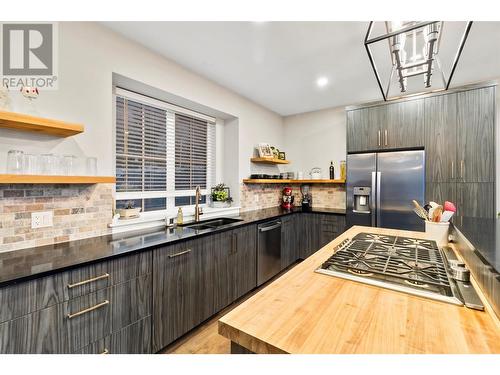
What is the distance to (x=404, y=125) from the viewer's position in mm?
3098

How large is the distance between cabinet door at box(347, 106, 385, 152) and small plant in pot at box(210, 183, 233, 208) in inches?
74.3

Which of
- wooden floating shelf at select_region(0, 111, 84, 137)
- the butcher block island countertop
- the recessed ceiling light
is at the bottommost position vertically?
the butcher block island countertop

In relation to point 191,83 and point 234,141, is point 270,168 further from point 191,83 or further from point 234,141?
point 191,83

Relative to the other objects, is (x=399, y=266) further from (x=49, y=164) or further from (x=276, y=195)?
(x=276, y=195)

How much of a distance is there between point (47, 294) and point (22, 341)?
0.21m

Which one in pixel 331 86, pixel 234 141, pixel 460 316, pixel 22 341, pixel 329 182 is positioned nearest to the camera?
pixel 460 316

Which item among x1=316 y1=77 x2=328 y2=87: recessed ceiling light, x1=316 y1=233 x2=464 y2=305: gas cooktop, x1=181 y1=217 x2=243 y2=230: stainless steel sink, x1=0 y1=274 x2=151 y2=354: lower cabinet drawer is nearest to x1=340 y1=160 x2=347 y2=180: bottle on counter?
x1=316 y1=77 x2=328 y2=87: recessed ceiling light

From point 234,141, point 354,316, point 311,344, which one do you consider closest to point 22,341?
point 311,344

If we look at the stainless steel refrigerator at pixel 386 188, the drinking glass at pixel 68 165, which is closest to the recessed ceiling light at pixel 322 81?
the stainless steel refrigerator at pixel 386 188

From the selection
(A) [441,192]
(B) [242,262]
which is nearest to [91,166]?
(B) [242,262]

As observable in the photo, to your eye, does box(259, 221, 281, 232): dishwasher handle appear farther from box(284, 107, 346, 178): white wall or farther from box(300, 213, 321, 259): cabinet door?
box(284, 107, 346, 178): white wall

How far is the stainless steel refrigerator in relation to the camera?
9.73 ft

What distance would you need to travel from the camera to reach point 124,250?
1.51 meters

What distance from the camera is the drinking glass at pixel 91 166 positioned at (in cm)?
176
